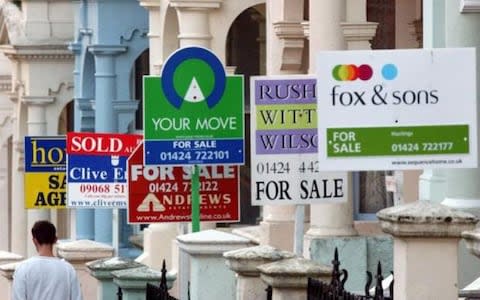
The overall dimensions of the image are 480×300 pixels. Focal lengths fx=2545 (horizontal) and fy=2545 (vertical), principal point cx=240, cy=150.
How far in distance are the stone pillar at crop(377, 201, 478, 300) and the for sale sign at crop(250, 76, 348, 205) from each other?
5442 millimetres

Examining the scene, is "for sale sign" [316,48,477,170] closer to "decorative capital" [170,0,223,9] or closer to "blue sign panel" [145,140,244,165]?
"blue sign panel" [145,140,244,165]

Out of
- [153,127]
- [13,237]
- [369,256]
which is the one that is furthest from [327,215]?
[13,237]

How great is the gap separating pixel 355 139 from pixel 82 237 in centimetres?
2464

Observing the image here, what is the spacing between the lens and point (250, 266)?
641 inches

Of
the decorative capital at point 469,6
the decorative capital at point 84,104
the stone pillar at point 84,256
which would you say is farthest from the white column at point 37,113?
the decorative capital at point 469,6

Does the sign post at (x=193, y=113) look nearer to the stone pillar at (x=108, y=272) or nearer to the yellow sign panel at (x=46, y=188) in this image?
the stone pillar at (x=108, y=272)

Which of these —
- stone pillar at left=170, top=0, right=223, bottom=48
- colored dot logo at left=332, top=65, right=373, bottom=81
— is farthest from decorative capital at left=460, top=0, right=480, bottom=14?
stone pillar at left=170, top=0, right=223, bottom=48

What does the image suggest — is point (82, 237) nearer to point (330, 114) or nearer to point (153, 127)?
point (153, 127)

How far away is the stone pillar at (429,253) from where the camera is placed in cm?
1251

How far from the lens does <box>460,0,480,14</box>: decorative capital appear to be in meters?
17.5

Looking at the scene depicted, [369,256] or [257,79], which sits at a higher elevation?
[257,79]

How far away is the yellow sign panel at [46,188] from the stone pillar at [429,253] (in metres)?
18.5

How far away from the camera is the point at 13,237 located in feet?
147

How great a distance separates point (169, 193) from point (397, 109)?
8.15m
